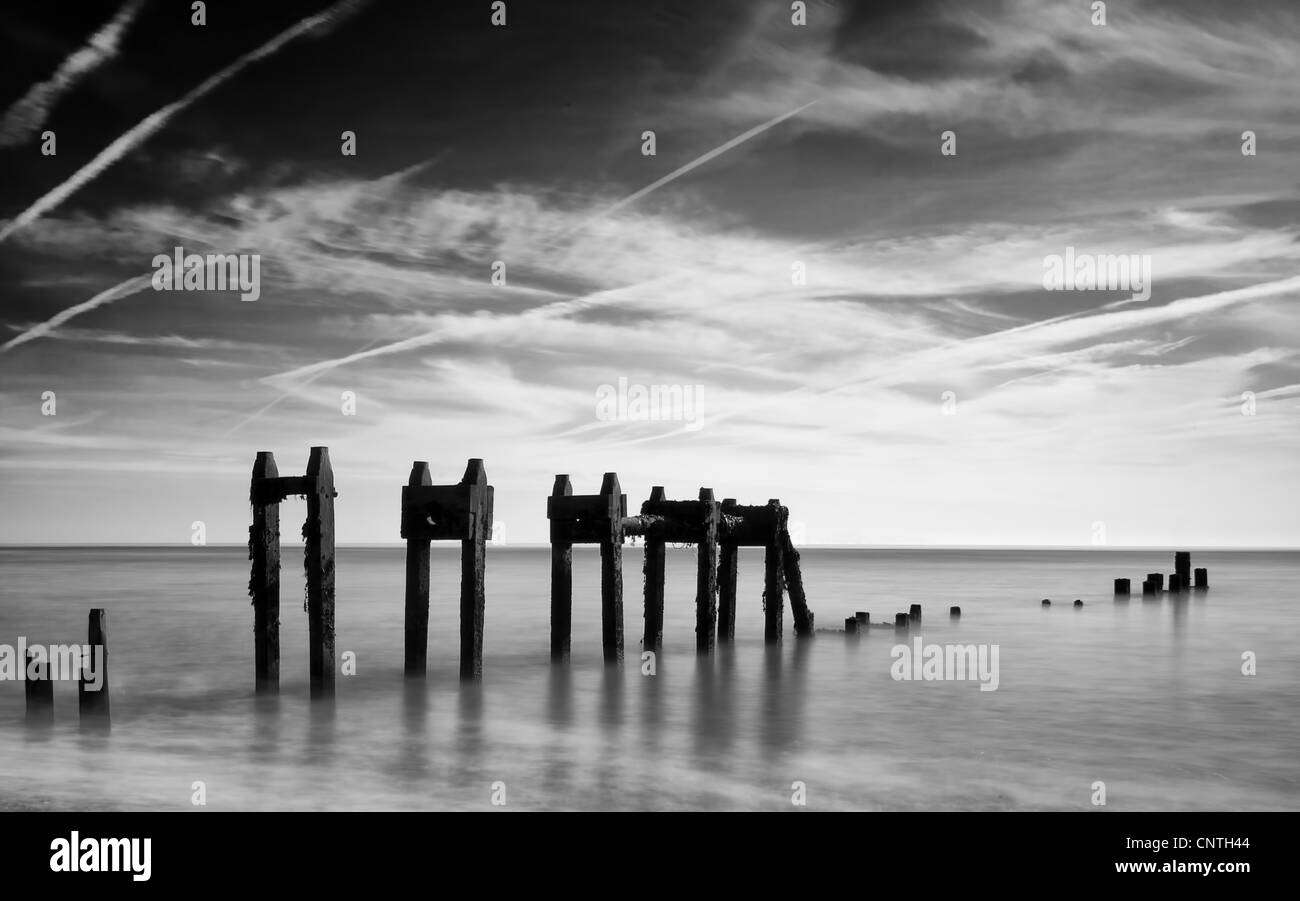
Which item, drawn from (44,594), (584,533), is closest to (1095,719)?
(584,533)

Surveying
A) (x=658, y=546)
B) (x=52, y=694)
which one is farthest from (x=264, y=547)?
(x=658, y=546)

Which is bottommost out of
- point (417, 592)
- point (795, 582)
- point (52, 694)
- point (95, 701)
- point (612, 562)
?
point (95, 701)

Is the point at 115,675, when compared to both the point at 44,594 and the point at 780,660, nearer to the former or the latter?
the point at 780,660

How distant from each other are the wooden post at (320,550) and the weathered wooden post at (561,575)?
333 centimetres

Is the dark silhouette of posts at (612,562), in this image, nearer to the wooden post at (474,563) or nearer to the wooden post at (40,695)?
the wooden post at (474,563)

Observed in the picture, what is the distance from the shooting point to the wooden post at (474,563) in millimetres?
14633

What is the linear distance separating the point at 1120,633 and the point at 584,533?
19.3 metres

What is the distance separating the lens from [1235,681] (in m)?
21.1

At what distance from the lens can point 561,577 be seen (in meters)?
17.3

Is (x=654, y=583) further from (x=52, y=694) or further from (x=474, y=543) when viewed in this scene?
(x=52, y=694)

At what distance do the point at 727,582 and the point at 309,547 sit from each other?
30.9 feet
